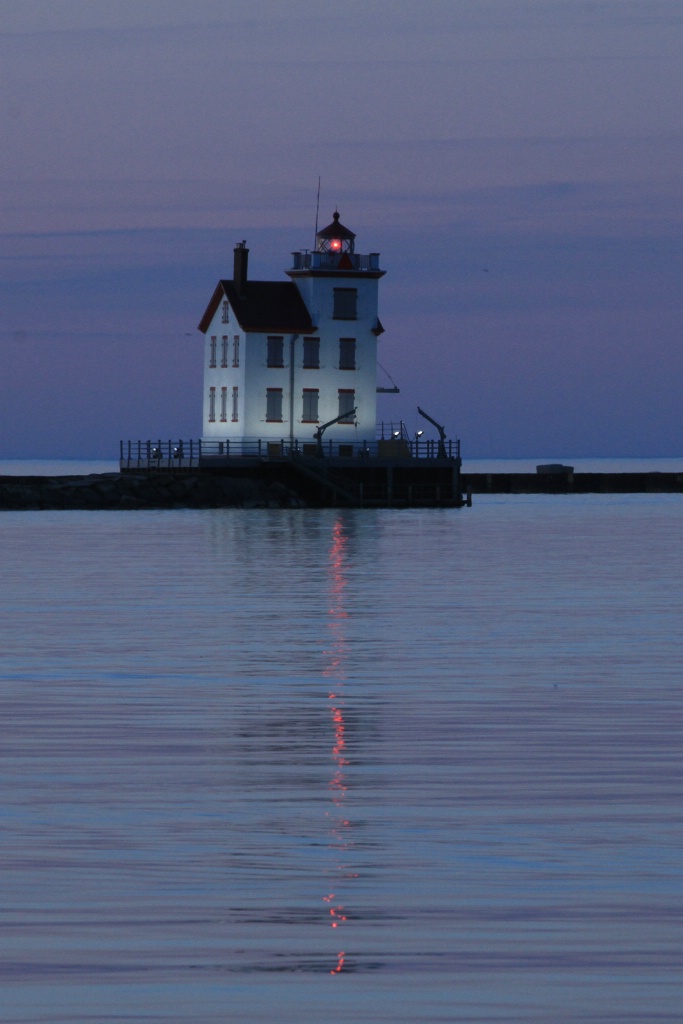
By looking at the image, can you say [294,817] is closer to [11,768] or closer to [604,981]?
[11,768]

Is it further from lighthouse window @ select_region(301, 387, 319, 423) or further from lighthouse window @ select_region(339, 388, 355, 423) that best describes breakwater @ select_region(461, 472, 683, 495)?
lighthouse window @ select_region(301, 387, 319, 423)

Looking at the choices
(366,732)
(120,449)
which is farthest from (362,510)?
(366,732)

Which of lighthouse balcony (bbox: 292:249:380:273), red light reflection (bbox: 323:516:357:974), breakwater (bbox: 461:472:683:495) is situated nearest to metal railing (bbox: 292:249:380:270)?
lighthouse balcony (bbox: 292:249:380:273)

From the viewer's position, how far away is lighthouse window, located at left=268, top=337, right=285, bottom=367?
8888 centimetres

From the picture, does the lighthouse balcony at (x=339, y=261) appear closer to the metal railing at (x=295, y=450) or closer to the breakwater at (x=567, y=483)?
the metal railing at (x=295, y=450)

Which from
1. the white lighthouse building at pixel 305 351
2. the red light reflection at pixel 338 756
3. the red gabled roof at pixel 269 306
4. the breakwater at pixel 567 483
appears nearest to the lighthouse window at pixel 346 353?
the white lighthouse building at pixel 305 351

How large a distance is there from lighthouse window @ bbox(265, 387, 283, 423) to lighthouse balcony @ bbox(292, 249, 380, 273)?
620 cm

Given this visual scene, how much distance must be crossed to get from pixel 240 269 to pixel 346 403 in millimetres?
8157

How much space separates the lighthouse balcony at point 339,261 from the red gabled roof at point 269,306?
158 cm

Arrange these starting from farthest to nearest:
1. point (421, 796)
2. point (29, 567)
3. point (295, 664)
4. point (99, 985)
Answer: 1. point (29, 567)
2. point (295, 664)
3. point (421, 796)
4. point (99, 985)

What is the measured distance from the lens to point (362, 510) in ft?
316

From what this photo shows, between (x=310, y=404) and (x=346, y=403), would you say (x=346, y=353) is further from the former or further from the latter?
(x=310, y=404)

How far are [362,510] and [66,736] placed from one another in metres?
77.7

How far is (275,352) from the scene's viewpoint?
88938 millimetres
